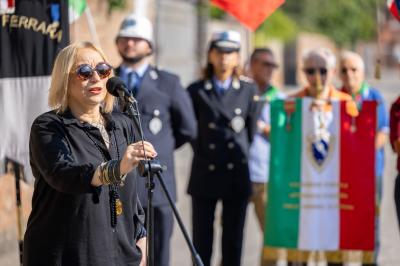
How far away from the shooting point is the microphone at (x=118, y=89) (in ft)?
14.1

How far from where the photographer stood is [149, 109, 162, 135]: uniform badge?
692 centimetres

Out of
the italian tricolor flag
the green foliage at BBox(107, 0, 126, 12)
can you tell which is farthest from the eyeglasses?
the green foliage at BBox(107, 0, 126, 12)

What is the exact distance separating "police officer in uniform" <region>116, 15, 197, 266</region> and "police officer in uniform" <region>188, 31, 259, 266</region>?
54 centimetres

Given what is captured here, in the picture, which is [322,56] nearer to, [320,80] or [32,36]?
[320,80]

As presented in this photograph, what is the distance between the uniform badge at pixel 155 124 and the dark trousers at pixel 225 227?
0.92 metres

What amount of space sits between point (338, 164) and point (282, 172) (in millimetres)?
431

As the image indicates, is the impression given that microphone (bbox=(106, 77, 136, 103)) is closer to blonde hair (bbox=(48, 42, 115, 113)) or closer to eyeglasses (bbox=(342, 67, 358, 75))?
blonde hair (bbox=(48, 42, 115, 113))

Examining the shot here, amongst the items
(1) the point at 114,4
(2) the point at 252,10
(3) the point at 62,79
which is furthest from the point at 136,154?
(1) the point at 114,4

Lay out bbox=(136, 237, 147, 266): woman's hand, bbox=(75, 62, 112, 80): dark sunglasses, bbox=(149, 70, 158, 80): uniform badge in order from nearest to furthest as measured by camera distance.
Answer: bbox=(75, 62, 112, 80): dark sunglasses, bbox=(136, 237, 147, 266): woman's hand, bbox=(149, 70, 158, 80): uniform badge

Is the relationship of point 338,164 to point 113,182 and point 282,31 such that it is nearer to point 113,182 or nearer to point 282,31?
point 113,182

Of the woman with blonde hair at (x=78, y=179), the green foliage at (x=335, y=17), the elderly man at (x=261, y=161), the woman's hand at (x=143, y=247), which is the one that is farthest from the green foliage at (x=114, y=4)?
the green foliage at (x=335, y=17)

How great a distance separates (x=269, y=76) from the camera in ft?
28.2

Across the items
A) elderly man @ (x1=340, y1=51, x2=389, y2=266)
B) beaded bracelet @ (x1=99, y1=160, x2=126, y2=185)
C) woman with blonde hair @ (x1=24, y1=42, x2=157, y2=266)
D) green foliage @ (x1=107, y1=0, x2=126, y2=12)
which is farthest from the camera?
green foliage @ (x1=107, y1=0, x2=126, y2=12)

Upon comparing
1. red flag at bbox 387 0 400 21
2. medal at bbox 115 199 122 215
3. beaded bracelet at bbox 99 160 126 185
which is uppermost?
red flag at bbox 387 0 400 21
